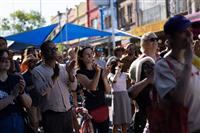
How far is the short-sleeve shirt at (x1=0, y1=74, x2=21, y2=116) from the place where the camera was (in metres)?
5.39

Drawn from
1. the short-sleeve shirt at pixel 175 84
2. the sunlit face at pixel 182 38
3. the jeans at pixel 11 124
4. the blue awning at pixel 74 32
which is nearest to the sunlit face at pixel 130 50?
the jeans at pixel 11 124

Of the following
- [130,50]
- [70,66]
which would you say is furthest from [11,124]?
[130,50]

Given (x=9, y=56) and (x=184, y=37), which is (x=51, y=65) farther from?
(x=184, y=37)

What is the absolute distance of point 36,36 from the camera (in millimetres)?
15703

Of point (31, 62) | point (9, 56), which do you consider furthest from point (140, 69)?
point (31, 62)

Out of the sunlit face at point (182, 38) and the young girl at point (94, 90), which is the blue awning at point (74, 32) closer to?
the young girl at point (94, 90)

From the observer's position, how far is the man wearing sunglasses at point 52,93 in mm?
6270

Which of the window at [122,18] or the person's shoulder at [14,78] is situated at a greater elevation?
the window at [122,18]

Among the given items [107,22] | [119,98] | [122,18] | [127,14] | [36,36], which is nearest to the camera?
[119,98]

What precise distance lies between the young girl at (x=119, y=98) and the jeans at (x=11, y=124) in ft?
13.5

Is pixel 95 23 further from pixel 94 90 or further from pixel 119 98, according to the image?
pixel 94 90

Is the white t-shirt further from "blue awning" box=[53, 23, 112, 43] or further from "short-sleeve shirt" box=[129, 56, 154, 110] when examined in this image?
"blue awning" box=[53, 23, 112, 43]

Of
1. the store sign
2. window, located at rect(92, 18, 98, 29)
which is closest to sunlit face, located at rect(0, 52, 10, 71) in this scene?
the store sign

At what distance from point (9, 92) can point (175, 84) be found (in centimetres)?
236
